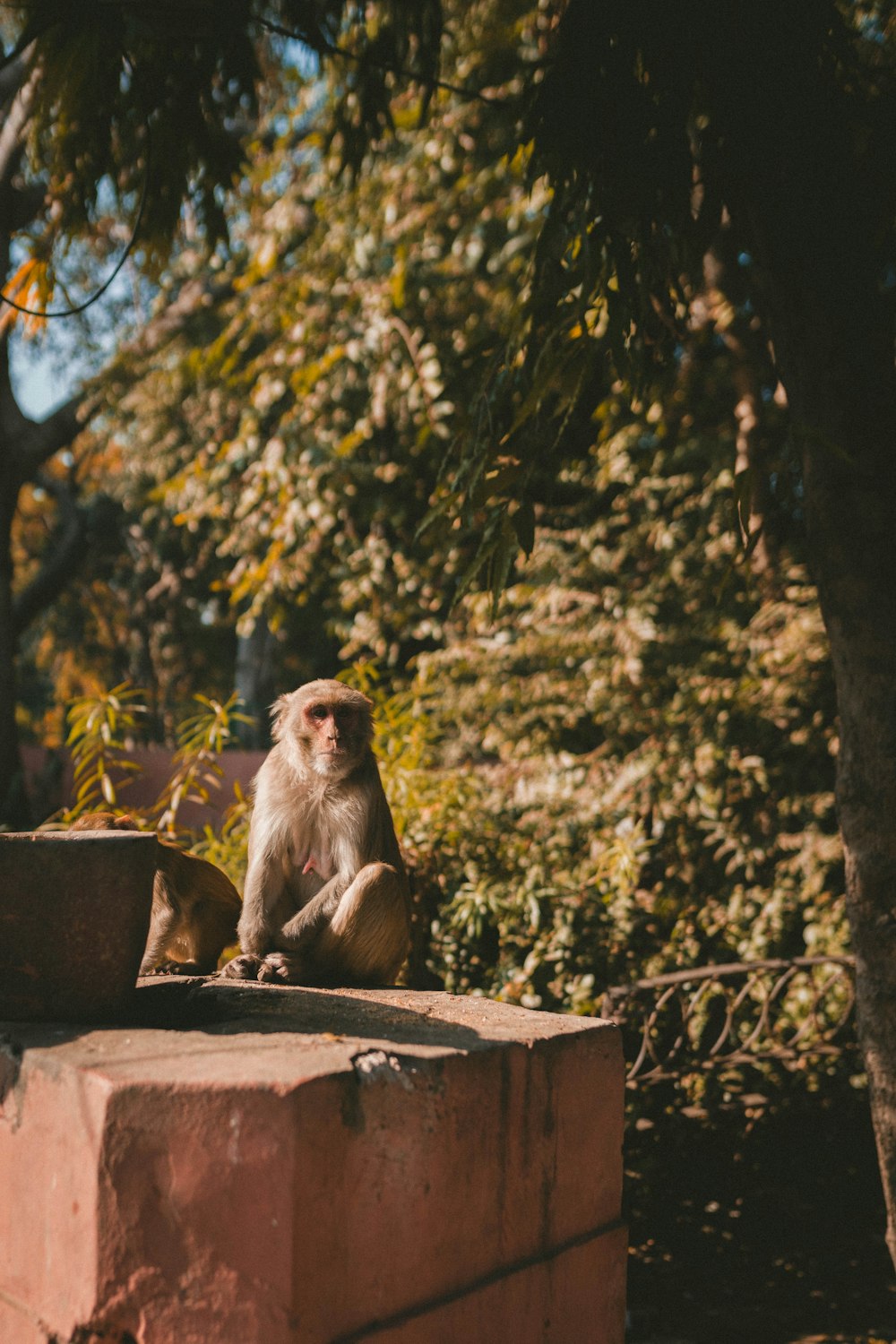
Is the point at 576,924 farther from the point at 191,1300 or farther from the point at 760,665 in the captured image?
the point at 191,1300

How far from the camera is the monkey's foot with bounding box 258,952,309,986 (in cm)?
268

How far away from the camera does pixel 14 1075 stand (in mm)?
1716

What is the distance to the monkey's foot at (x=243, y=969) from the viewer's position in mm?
2668

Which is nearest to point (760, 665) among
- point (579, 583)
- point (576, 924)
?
point (579, 583)

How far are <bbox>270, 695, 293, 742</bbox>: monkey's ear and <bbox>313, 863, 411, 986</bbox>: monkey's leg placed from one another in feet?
1.69

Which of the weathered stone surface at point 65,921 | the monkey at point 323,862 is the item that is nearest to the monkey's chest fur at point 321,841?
the monkey at point 323,862

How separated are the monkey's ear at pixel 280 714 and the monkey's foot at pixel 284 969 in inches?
24.4

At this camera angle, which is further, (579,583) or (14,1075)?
(579,583)

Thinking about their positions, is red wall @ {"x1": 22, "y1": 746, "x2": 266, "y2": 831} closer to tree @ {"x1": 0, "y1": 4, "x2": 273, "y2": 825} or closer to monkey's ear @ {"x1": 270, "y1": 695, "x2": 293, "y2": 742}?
monkey's ear @ {"x1": 270, "y1": 695, "x2": 293, "y2": 742}

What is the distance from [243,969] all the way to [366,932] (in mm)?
323

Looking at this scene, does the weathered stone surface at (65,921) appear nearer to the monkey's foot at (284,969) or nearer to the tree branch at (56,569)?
A: the monkey's foot at (284,969)

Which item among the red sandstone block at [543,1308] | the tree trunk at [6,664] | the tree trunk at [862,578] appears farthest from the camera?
the tree trunk at [6,664]

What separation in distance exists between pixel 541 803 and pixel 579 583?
1262mm

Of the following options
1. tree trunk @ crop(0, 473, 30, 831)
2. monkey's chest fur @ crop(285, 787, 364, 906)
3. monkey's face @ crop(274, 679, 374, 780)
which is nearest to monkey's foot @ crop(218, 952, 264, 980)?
monkey's chest fur @ crop(285, 787, 364, 906)
